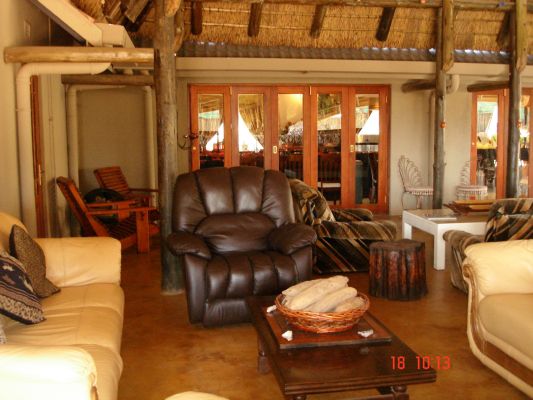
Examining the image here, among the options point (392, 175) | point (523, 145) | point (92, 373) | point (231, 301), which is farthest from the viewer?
Result: point (523, 145)

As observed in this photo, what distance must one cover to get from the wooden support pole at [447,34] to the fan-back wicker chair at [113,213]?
15.0 ft

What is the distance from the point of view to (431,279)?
18.0ft

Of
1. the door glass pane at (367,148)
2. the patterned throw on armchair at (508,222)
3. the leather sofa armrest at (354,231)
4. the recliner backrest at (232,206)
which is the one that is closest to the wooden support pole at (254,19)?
the door glass pane at (367,148)

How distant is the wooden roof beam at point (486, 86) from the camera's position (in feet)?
29.6

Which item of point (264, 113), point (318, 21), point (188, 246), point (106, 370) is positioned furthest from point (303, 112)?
point (106, 370)

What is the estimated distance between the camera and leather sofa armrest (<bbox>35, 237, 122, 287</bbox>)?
12.0 feet

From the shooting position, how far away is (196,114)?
948 cm

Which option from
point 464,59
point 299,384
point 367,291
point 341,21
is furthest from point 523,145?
point 299,384

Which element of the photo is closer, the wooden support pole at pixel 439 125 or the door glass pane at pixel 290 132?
the wooden support pole at pixel 439 125

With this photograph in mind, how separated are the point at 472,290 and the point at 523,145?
8.28m

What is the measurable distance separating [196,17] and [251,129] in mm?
2054

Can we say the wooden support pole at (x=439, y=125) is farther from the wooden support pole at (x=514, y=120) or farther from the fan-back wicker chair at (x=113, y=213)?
the fan-back wicker chair at (x=113, y=213)

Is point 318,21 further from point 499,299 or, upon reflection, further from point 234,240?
point 499,299

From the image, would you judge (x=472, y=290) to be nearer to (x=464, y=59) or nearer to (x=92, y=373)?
(x=92, y=373)
